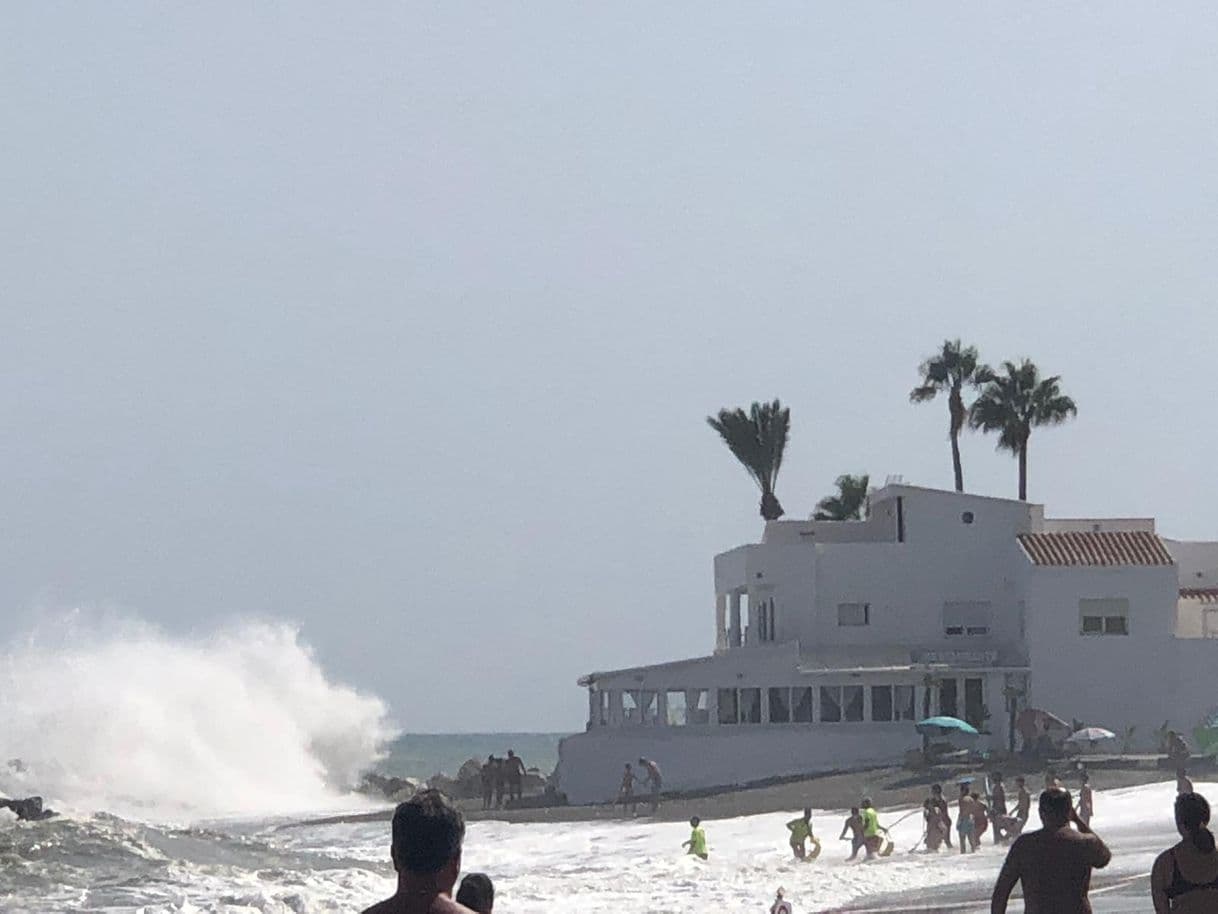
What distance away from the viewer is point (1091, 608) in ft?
185

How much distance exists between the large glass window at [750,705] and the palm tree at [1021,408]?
1924 centimetres

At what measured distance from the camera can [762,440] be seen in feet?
251

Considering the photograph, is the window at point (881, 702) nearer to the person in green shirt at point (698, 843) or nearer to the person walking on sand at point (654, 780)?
the person walking on sand at point (654, 780)

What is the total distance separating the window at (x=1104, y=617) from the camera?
56.1 meters

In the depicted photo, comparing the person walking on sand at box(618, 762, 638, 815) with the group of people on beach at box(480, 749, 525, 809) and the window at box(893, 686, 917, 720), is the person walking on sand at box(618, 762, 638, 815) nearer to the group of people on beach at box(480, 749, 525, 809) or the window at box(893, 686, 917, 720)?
the group of people on beach at box(480, 749, 525, 809)

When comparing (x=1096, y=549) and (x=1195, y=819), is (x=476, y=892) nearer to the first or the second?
(x=1195, y=819)

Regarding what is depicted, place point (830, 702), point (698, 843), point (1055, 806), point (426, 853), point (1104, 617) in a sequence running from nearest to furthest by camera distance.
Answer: point (426, 853)
point (1055, 806)
point (698, 843)
point (1104, 617)
point (830, 702)

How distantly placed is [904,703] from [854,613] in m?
3.40

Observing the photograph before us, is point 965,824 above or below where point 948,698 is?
below

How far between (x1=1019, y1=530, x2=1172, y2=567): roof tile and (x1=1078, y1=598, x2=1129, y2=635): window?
94cm

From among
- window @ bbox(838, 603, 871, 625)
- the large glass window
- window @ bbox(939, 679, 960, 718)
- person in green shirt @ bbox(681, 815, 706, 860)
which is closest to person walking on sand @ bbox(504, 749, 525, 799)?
the large glass window

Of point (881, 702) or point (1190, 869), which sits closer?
point (1190, 869)

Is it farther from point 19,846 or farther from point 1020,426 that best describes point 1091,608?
point 19,846

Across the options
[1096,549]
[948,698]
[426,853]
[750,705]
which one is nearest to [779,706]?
[750,705]
